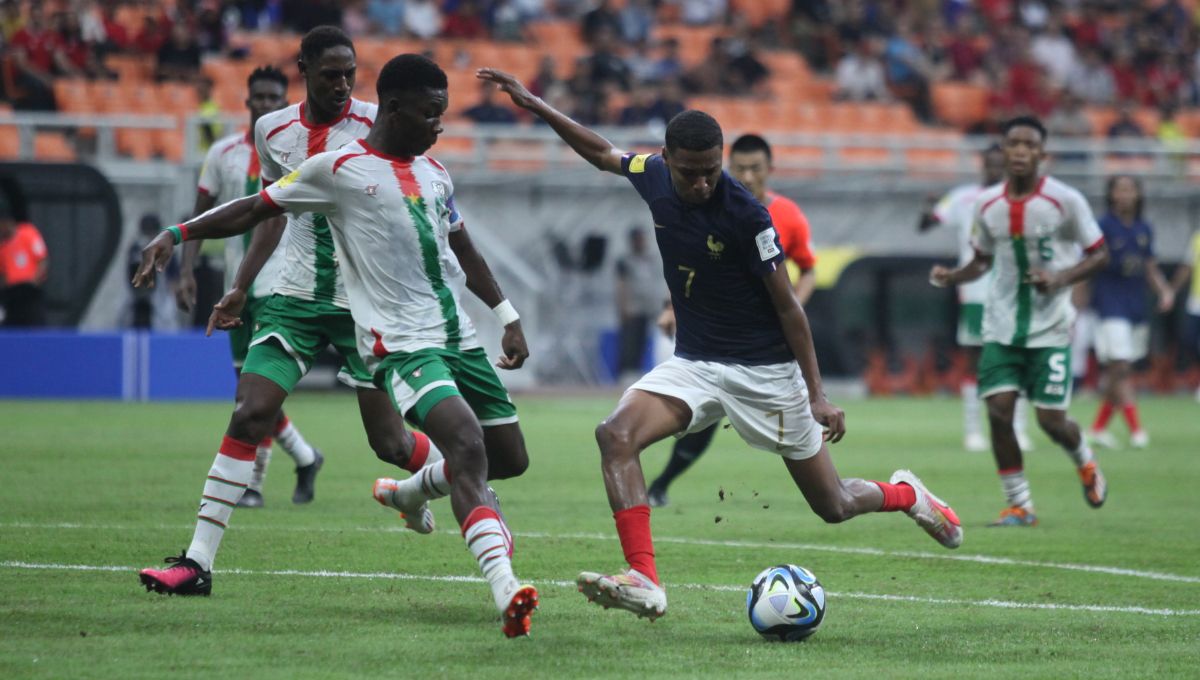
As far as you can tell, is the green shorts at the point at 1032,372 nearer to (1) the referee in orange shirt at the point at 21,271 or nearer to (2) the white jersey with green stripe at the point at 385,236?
(2) the white jersey with green stripe at the point at 385,236

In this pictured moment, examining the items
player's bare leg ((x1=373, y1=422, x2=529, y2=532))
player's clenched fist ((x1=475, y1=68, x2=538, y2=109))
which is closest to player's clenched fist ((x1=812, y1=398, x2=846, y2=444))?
player's bare leg ((x1=373, y1=422, x2=529, y2=532))

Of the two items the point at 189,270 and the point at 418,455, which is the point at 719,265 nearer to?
the point at 418,455

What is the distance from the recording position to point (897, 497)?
8102mm

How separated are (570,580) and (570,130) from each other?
2072 mm

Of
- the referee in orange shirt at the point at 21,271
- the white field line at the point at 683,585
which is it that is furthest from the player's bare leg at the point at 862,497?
the referee in orange shirt at the point at 21,271

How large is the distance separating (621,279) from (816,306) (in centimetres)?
281

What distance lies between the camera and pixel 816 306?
25062 millimetres

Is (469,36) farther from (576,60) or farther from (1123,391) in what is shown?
(1123,391)

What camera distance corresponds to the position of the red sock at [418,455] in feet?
27.9

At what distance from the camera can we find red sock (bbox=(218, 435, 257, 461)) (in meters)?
7.56

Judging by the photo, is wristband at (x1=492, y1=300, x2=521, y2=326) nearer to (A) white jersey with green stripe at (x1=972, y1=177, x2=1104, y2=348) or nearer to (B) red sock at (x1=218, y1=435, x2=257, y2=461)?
(B) red sock at (x1=218, y1=435, x2=257, y2=461)

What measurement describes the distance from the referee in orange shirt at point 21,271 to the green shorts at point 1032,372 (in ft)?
44.1

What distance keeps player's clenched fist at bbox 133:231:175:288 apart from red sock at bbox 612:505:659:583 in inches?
80.6

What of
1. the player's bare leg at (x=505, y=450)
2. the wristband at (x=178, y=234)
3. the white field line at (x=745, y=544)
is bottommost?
the white field line at (x=745, y=544)
